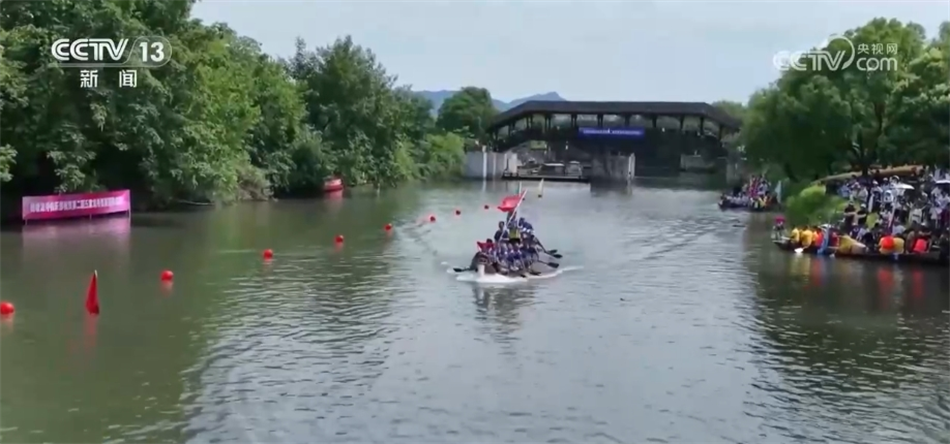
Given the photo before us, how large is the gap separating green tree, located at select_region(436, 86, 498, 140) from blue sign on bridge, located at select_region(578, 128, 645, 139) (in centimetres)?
2640

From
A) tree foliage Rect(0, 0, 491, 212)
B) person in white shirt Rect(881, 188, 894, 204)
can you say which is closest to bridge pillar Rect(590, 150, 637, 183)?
tree foliage Rect(0, 0, 491, 212)

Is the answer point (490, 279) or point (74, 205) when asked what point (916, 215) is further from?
point (74, 205)

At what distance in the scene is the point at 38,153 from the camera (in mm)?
45375

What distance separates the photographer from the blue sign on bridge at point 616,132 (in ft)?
389

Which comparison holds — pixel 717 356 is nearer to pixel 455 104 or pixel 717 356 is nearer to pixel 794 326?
pixel 794 326

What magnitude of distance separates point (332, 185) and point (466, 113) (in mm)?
76565

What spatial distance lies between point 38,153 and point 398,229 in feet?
52.2

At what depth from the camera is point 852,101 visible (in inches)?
1989

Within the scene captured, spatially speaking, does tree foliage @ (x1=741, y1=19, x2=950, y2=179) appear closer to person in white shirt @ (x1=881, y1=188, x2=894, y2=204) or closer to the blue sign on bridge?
person in white shirt @ (x1=881, y1=188, x2=894, y2=204)

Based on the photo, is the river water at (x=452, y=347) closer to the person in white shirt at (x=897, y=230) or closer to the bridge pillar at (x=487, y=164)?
the person in white shirt at (x=897, y=230)

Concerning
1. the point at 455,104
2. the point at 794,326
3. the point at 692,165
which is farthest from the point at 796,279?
the point at 455,104

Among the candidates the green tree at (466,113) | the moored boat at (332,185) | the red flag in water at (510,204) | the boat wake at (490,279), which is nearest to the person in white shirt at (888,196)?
the red flag in water at (510,204)

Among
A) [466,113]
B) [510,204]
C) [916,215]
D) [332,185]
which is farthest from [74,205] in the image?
[466,113]

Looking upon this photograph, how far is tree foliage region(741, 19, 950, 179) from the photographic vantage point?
44469mm
